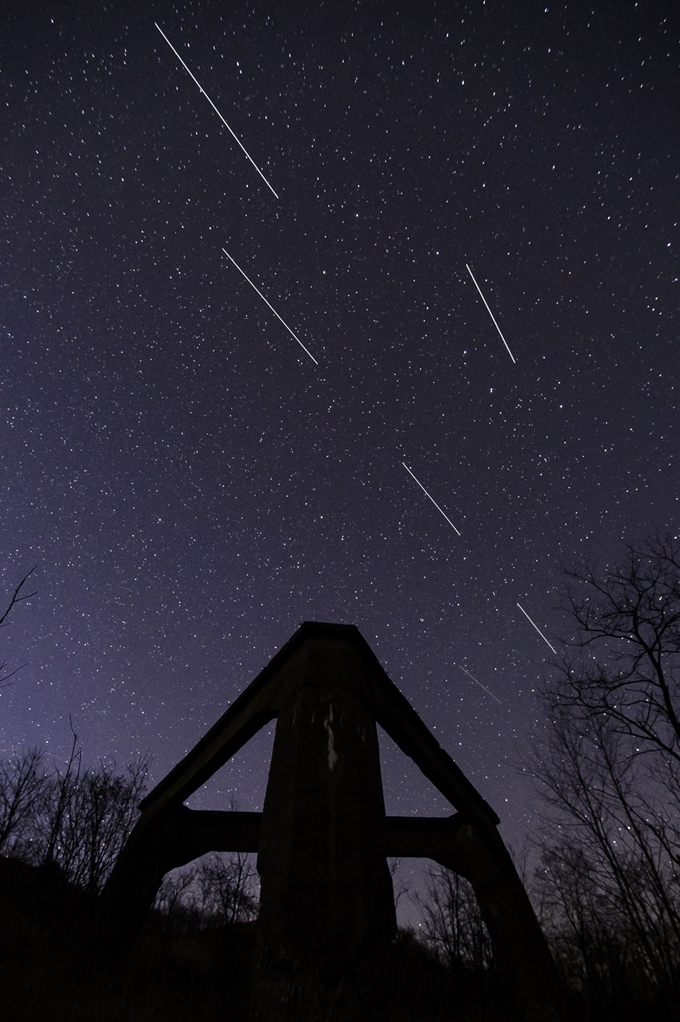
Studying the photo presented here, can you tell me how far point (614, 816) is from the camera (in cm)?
1580

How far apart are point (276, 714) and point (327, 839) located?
1.95 meters

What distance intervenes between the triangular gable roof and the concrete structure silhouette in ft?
0.07

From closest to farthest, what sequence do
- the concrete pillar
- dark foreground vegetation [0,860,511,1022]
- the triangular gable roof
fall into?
the concrete pillar → dark foreground vegetation [0,860,511,1022] → the triangular gable roof

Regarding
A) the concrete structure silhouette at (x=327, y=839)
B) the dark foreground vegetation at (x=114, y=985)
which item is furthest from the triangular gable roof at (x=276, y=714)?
the dark foreground vegetation at (x=114, y=985)

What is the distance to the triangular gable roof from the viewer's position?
630cm

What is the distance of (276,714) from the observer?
255 inches

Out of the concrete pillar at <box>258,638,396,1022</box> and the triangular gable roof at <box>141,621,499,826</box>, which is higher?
the triangular gable roof at <box>141,621,499,826</box>

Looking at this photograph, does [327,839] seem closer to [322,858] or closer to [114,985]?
[322,858]

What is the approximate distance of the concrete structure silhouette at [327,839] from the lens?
4309 millimetres

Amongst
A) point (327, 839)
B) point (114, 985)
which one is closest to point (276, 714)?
point (327, 839)

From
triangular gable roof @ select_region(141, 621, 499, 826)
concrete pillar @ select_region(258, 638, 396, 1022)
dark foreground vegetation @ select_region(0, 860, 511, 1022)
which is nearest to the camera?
concrete pillar @ select_region(258, 638, 396, 1022)

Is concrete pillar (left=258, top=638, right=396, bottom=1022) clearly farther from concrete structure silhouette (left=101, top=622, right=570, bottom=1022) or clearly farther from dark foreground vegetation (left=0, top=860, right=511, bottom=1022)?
dark foreground vegetation (left=0, top=860, right=511, bottom=1022)

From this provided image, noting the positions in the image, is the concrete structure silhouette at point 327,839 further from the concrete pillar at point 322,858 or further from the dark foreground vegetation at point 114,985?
the dark foreground vegetation at point 114,985

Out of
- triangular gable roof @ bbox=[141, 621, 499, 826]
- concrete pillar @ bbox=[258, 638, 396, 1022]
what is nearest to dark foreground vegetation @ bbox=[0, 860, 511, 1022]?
concrete pillar @ bbox=[258, 638, 396, 1022]
